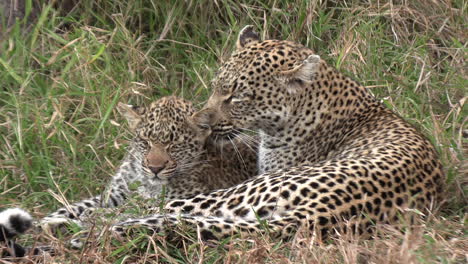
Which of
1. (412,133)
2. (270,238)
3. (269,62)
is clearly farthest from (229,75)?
(270,238)

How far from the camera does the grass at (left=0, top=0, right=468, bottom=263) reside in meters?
7.15

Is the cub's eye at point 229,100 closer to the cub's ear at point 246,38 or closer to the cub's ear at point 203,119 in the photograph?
the cub's ear at point 203,119

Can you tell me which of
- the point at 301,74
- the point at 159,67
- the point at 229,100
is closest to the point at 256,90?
the point at 229,100

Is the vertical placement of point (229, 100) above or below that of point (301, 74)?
below

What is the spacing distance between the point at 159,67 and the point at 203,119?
2015mm

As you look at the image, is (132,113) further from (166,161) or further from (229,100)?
(229,100)

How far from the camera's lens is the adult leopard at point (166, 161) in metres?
6.66

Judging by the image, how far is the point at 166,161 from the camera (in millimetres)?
6637

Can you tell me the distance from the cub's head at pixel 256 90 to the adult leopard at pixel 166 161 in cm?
14

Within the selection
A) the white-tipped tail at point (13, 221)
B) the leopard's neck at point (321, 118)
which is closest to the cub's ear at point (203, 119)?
the leopard's neck at point (321, 118)

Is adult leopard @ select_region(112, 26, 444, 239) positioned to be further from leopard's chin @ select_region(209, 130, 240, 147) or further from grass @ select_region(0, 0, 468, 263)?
grass @ select_region(0, 0, 468, 263)

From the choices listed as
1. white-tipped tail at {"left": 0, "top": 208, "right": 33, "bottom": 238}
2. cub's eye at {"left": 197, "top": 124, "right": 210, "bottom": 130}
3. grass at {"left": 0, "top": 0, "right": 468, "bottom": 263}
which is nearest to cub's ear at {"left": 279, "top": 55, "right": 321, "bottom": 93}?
cub's eye at {"left": 197, "top": 124, "right": 210, "bottom": 130}

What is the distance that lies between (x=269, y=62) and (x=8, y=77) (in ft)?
7.67

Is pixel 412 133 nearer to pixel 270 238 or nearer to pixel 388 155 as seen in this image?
pixel 388 155
